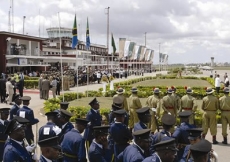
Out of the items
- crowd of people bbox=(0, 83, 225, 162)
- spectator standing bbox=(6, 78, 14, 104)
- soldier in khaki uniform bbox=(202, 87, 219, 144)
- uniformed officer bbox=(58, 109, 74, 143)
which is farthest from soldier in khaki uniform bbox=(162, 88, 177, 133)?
spectator standing bbox=(6, 78, 14, 104)

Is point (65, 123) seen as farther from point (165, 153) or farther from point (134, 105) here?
point (134, 105)

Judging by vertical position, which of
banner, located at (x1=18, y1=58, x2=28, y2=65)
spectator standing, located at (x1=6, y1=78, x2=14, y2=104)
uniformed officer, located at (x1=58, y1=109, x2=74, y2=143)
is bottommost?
spectator standing, located at (x1=6, y1=78, x2=14, y2=104)

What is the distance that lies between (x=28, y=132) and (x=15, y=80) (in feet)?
52.9

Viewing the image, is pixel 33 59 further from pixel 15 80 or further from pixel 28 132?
pixel 28 132

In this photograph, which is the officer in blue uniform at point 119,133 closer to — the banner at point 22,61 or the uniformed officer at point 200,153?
the uniformed officer at point 200,153

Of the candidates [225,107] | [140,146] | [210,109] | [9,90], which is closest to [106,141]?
[140,146]

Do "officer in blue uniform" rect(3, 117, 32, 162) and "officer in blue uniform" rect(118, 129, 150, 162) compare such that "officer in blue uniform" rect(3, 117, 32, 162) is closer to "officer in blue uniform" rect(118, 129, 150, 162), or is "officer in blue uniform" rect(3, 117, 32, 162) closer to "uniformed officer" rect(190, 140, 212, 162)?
"officer in blue uniform" rect(118, 129, 150, 162)

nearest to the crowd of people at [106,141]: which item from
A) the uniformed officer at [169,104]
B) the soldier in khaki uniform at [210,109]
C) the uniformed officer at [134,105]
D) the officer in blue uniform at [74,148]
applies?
the officer in blue uniform at [74,148]

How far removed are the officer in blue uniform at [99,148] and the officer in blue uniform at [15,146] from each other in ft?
3.32

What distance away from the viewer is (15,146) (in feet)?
16.8

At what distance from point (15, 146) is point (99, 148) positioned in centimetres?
133

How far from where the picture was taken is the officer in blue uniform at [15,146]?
16.3 feet

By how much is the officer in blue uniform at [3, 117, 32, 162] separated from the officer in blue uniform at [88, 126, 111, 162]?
3.32 ft

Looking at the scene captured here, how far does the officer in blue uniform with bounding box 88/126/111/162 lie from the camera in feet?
17.4
